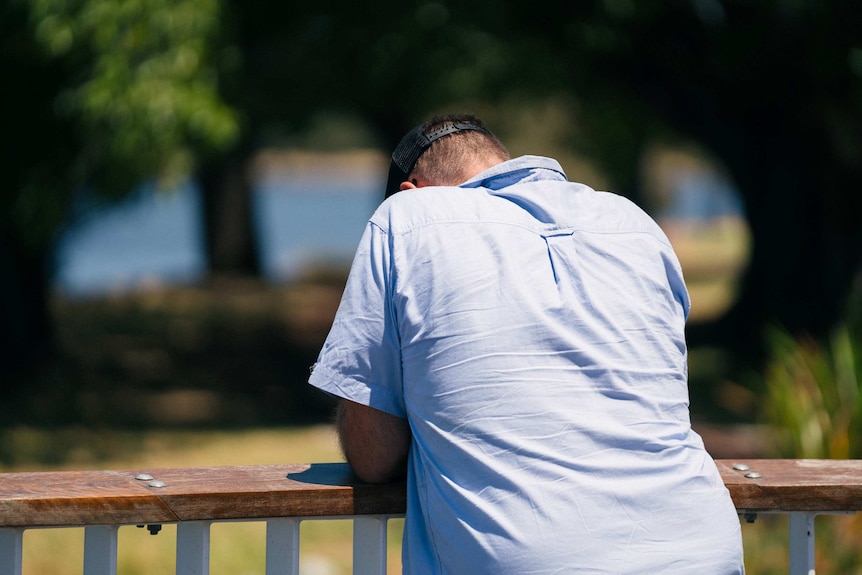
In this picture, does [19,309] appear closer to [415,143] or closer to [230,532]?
[230,532]

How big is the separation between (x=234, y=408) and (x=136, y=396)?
1111 mm

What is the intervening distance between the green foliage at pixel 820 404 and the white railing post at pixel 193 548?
3.99 m

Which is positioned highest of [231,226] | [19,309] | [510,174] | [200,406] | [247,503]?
[231,226]

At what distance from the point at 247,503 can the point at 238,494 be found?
3 cm

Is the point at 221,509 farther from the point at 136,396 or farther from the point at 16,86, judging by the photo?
the point at 136,396

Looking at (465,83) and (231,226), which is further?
(231,226)

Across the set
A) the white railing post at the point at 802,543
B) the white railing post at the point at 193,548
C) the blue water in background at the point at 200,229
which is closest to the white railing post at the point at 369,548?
the white railing post at the point at 193,548

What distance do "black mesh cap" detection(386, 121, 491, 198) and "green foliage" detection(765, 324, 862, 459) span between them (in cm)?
376

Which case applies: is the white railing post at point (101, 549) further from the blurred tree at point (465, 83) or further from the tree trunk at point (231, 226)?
the tree trunk at point (231, 226)

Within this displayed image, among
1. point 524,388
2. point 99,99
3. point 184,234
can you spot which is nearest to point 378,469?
point 524,388

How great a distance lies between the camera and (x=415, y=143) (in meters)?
2.30

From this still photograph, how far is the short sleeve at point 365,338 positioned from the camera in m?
2.02

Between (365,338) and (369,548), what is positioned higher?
(365,338)

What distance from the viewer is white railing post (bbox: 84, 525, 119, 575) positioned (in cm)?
210
